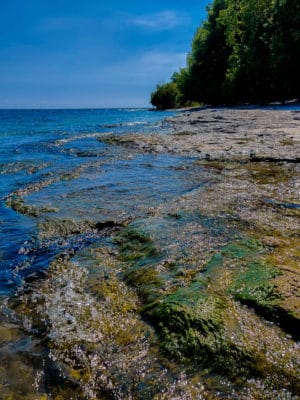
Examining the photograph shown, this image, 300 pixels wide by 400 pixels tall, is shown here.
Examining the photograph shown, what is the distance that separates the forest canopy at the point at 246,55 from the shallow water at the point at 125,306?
134 feet

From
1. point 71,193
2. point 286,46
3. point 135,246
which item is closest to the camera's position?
point 135,246

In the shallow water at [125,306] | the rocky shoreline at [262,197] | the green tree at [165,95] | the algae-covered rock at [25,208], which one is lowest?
the shallow water at [125,306]

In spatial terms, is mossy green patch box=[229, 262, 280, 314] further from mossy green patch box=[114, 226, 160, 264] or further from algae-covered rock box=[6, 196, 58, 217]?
algae-covered rock box=[6, 196, 58, 217]

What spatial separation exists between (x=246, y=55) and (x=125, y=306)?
46913mm

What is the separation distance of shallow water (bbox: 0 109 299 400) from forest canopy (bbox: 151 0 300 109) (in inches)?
1609

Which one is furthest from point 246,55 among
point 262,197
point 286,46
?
point 262,197

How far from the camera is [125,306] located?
112 inches

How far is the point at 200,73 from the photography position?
2158 inches

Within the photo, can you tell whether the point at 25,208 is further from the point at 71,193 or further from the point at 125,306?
the point at 125,306

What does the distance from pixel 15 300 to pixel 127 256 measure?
1240 millimetres

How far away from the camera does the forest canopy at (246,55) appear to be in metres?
39.3

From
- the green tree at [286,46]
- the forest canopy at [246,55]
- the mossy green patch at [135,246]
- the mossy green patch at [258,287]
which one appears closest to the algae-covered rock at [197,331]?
the mossy green patch at [258,287]

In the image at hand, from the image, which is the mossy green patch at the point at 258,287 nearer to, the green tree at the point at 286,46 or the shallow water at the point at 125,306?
the shallow water at the point at 125,306

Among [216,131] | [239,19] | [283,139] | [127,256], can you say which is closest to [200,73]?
[239,19]
